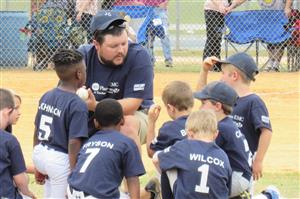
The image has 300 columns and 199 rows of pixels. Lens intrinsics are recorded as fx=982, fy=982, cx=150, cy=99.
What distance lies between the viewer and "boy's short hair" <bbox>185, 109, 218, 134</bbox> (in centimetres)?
678

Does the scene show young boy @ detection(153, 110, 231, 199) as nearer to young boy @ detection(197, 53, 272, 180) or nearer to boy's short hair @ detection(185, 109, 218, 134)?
boy's short hair @ detection(185, 109, 218, 134)

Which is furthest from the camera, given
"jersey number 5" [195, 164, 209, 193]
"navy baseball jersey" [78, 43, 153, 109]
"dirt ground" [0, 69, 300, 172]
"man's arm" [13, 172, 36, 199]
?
"dirt ground" [0, 69, 300, 172]

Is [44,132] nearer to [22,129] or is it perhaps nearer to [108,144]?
[108,144]

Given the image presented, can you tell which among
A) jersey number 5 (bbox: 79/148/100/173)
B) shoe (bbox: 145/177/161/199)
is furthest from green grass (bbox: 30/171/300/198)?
jersey number 5 (bbox: 79/148/100/173)

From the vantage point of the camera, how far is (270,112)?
14.8m

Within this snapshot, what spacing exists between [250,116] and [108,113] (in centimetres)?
127

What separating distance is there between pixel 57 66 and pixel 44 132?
0.51 metres

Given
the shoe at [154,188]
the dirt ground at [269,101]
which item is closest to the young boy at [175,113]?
the shoe at [154,188]

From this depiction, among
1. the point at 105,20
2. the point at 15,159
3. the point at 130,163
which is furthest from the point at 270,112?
the point at 15,159

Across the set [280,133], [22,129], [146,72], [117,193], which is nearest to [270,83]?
[280,133]

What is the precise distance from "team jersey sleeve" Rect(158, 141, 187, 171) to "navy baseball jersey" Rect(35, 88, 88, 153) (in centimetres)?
68

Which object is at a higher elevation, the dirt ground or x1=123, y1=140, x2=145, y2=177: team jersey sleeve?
x1=123, y1=140, x2=145, y2=177: team jersey sleeve

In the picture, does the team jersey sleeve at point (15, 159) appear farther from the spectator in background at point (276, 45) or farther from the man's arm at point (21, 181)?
the spectator in background at point (276, 45)

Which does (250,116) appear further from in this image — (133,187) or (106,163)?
(106,163)
